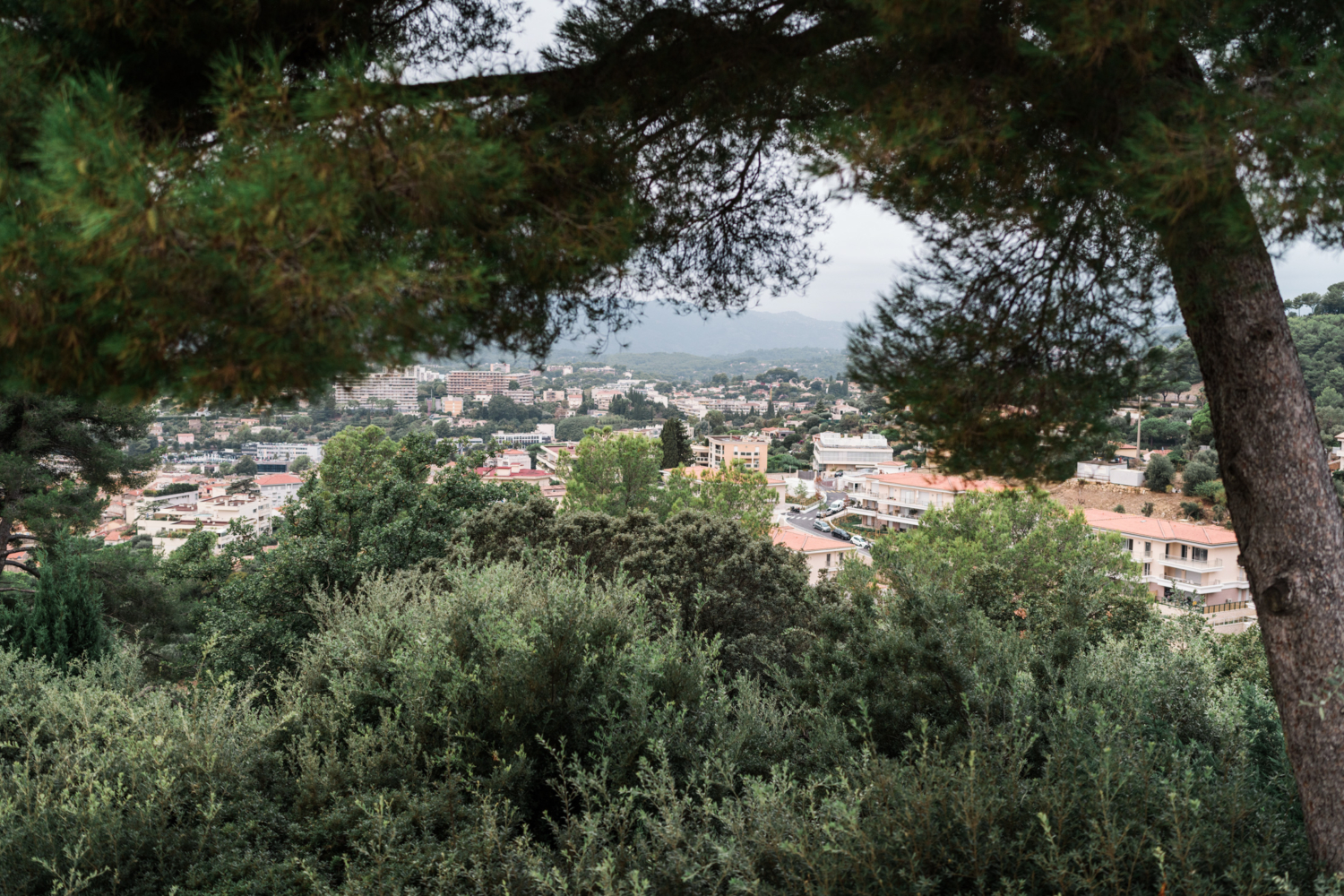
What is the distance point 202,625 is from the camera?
27.8 ft

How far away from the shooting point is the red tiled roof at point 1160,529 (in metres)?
20.5

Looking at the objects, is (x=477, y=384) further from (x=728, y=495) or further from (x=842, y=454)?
(x=728, y=495)

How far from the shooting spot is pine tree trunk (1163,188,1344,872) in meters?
1.87

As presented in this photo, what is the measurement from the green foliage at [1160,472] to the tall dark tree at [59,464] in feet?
85.3

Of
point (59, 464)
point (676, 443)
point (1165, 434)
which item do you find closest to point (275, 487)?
point (676, 443)

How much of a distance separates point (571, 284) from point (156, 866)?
8.03 feet

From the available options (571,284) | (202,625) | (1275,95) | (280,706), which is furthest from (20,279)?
(202,625)

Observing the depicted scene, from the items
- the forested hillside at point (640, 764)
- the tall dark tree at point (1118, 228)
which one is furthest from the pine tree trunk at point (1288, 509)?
the forested hillside at point (640, 764)

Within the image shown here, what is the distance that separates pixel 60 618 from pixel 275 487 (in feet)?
160

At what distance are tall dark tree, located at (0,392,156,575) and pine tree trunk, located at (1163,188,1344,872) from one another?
997 cm

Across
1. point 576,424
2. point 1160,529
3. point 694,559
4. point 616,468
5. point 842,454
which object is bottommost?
point 1160,529

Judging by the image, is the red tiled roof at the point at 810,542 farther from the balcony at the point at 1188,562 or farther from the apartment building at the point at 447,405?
the apartment building at the point at 447,405

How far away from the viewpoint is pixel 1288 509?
188 cm

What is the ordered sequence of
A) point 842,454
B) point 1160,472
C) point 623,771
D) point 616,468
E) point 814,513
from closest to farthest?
1. point 623,771
2. point 616,468
3. point 1160,472
4. point 814,513
5. point 842,454
